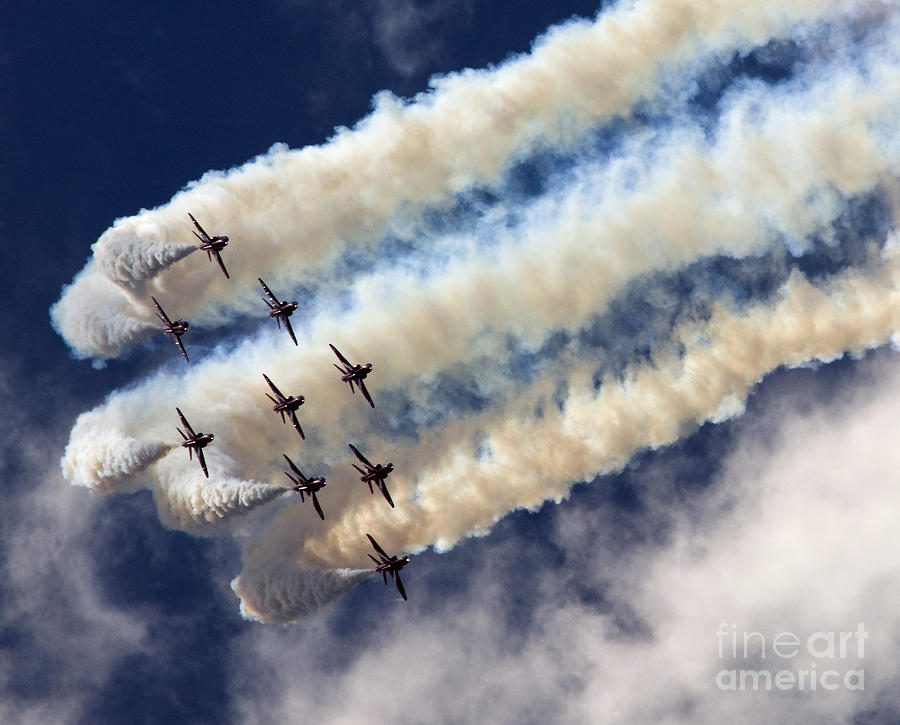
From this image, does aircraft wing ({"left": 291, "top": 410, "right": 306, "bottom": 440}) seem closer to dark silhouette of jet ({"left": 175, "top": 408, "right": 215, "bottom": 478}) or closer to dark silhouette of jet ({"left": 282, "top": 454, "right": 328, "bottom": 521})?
dark silhouette of jet ({"left": 282, "top": 454, "right": 328, "bottom": 521})

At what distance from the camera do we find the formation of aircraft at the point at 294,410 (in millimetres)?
80688

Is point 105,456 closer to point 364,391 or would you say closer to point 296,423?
point 296,423

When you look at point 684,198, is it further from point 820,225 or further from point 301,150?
point 301,150

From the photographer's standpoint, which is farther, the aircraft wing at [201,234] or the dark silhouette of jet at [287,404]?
the dark silhouette of jet at [287,404]

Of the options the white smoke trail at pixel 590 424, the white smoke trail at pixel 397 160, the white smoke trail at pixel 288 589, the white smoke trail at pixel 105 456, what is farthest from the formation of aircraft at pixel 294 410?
the white smoke trail at pixel 105 456

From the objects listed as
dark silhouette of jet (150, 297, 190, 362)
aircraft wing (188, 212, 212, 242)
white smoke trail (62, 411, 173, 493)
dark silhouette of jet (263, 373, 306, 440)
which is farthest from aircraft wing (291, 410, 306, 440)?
aircraft wing (188, 212, 212, 242)

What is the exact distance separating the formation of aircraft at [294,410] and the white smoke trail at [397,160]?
142 centimetres

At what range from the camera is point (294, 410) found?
8219 cm

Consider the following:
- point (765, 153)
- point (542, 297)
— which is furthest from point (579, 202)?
point (765, 153)

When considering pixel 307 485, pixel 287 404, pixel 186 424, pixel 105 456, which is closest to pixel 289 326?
pixel 287 404

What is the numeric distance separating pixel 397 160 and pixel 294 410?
1713 cm

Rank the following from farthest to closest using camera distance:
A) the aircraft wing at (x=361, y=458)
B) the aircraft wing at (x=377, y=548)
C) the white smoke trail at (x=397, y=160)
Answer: the aircraft wing at (x=377, y=548) → the aircraft wing at (x=361, y=458) → the white smoke trail at (x=397, y=160)

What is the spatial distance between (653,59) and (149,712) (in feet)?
225

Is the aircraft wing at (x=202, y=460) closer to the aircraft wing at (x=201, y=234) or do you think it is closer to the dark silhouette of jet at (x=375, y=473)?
the dark silhouette of jet at (x=375, y=473)
